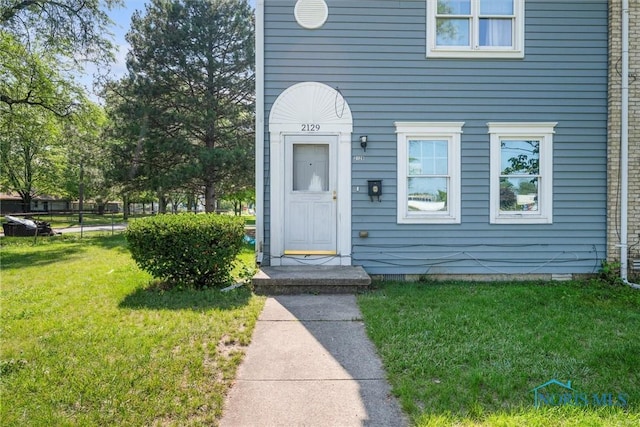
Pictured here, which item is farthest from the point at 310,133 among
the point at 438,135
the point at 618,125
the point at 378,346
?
the point at 618,125

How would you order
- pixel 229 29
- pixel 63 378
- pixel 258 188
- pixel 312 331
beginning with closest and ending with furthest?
1. pixel 63 378
2. pixel 312 331
3. pixel 258 188
4. pixel 229 29

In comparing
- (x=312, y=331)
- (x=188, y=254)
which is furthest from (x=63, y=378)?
(x=188, y=254)

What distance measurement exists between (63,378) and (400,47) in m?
6.23

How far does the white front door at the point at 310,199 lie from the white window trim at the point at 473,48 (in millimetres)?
2268

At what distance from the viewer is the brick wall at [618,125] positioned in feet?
20.4

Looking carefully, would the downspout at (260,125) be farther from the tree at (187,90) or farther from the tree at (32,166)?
the tree at (32,166)

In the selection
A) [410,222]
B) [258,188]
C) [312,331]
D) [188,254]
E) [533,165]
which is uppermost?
[533,165]

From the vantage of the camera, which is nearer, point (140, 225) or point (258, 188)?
point (140, 225)

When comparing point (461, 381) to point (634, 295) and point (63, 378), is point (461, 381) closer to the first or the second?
point (63, 378)

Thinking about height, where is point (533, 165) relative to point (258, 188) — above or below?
above

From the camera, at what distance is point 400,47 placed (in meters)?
6.29

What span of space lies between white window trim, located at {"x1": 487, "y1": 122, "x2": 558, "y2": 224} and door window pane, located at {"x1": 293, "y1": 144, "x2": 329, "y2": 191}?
2.79 meters

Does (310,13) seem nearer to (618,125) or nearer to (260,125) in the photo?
(260,125)

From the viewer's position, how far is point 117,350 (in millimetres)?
Answer: 3332
